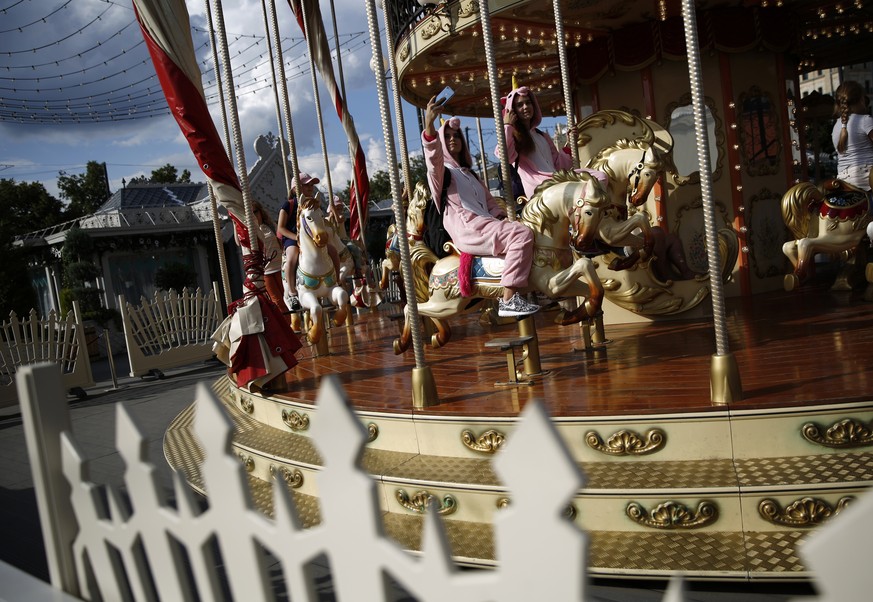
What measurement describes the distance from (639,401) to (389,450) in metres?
1.41

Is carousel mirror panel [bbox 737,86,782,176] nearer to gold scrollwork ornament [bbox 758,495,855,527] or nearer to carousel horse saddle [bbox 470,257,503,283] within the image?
carousel horse saddle [bbox 470,257,503,283]

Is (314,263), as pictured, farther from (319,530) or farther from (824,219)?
(319,530)

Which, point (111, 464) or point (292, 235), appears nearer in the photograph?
point (111, 464)

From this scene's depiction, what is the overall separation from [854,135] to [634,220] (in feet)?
9.31

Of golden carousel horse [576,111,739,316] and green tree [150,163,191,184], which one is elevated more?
green tree [150,163,191,184]

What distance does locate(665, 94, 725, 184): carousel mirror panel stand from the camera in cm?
662

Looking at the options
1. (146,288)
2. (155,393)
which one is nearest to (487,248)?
(155,393)

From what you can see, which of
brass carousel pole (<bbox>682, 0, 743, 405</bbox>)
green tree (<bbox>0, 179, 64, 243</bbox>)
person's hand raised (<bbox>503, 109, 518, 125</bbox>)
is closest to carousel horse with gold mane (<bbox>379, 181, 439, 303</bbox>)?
person's hand raised (<bbox>503, 109, 518, 125</bbox>)

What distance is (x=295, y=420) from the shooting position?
4500 mm

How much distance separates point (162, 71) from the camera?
4484mm

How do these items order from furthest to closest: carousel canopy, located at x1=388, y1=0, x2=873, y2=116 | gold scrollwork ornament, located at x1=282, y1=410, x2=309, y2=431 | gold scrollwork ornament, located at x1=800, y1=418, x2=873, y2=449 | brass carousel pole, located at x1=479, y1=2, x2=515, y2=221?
carousel canopy, located at x1=388, y1=0, x2=873, y2=116 → gold scrollwork ornament, located at x1=282, y1=410, x2=309, y2=431 → brass carousel pole, located at x1=479, y1=2, x2=515, y2=221 → gold scrollwork ornament, located at x1=800, y1=418, x2=873, y2=449

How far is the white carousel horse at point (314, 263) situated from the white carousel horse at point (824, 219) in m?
3.98

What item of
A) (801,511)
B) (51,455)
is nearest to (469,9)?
(801,511)

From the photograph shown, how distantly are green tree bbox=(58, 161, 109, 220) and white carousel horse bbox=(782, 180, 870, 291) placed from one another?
1352 inches
